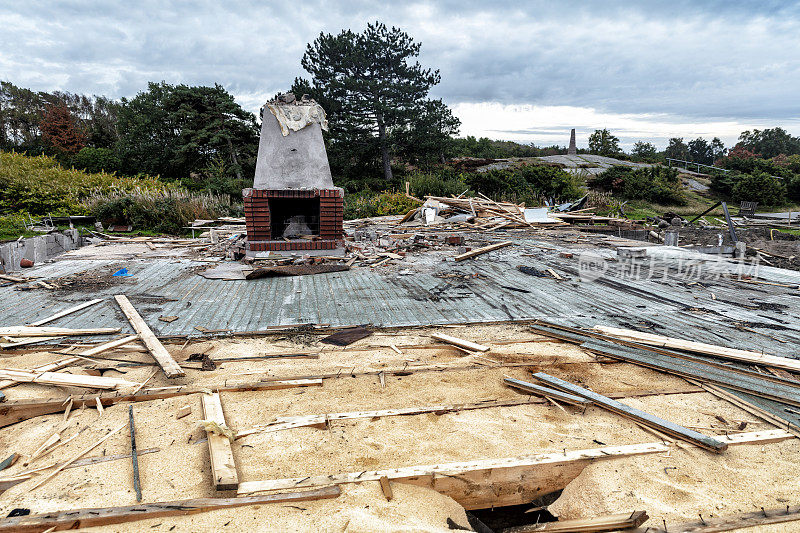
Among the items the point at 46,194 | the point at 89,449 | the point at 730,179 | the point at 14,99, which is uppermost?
the point at 14,99

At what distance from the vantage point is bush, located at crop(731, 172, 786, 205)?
26.5 m

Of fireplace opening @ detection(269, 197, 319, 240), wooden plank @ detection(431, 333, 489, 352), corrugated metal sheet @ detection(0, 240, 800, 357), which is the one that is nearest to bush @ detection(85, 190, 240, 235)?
fireplace opening @ detection(269, 197, 319, 240)

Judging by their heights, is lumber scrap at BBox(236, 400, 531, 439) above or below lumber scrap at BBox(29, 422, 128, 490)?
above

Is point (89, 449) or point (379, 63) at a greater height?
point (379, 63)

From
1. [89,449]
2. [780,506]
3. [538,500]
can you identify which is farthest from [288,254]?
[780,506]

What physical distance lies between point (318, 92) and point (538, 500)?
2677cm

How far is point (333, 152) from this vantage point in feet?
87.0

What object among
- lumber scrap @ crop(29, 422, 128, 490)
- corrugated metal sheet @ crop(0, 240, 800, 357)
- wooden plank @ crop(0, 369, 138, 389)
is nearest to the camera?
lumber scrap @ crop(29, 422, 128, 490)

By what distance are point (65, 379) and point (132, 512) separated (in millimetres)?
2074

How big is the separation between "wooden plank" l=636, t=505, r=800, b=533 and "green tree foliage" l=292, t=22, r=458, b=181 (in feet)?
82.2

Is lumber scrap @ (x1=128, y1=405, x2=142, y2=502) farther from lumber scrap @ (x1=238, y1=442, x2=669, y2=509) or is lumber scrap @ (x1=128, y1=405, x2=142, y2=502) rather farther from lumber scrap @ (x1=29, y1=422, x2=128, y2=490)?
lumber scrap @ (x1=238, y1=442, x2=669, y2=509)

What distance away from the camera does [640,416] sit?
316cm

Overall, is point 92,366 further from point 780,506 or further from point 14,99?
point 14,99

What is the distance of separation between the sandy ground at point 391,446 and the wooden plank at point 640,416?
0.07 metres
